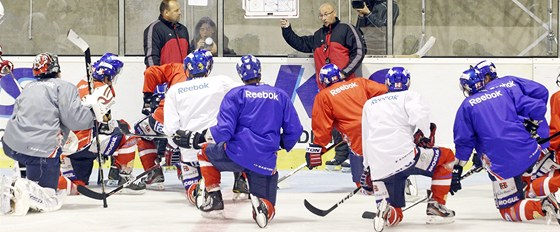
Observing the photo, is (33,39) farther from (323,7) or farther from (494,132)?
(494,132)

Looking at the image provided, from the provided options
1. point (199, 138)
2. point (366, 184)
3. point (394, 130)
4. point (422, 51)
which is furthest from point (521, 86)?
point (422, 51)

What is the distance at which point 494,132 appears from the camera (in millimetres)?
7289

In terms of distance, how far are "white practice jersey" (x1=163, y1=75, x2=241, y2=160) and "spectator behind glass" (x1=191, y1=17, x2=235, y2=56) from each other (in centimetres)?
311

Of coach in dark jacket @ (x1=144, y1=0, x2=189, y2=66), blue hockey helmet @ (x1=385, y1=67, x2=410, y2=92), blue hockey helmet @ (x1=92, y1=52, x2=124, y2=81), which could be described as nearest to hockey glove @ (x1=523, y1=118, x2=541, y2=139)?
blue hockey helmet @ (x1=385, y1=67, x2=410, y2=92)

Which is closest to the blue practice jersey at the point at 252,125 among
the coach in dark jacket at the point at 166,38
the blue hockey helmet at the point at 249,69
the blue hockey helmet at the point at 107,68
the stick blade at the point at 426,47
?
the blue hockey helmet at the point at 249,69

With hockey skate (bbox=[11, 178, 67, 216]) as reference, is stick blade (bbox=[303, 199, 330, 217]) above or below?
below

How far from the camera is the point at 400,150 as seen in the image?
23.4 ft

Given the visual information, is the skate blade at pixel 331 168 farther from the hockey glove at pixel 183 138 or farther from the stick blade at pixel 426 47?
the hockey glove at pixel 183 138

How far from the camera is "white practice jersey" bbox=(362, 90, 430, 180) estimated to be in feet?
23.4

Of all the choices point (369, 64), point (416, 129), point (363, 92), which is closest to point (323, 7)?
point (369, 64)

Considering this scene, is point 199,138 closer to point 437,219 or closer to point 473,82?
point 437,219

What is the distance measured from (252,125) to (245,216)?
715 millimetres

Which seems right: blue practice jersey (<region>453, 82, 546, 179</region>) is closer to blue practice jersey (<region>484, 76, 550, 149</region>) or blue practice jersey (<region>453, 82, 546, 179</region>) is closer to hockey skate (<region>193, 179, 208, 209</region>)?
blue practice jersey (<region>484, 76, 550, 149</region>)

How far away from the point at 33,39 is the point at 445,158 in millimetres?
5250
